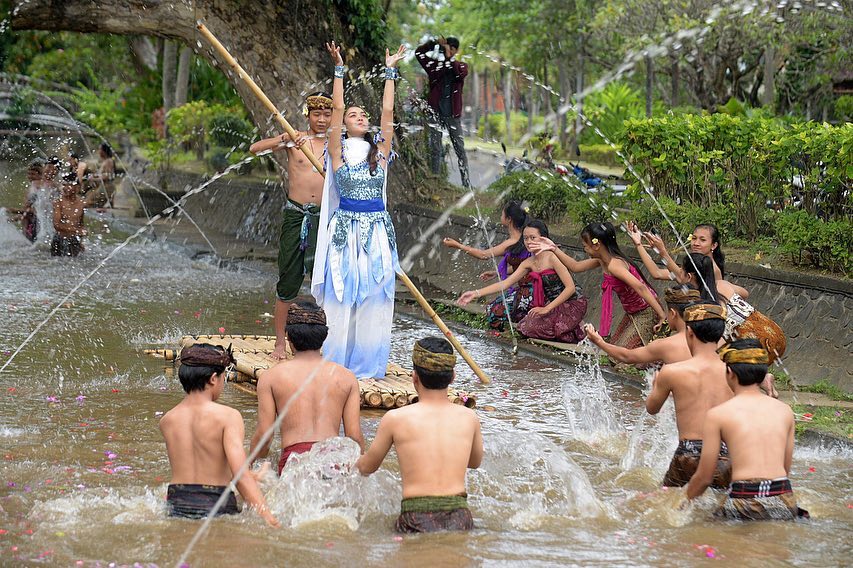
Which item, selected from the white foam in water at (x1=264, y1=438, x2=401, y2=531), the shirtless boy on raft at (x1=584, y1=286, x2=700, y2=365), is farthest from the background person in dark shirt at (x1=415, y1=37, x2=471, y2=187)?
the white foam in water at (x1=264, y1=438, x2=401, y2=531)

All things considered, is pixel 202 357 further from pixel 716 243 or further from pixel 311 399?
pixel 716 243

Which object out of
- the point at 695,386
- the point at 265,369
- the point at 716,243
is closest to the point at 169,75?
the point at 265,369

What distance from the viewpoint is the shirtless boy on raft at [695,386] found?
593 centimetres

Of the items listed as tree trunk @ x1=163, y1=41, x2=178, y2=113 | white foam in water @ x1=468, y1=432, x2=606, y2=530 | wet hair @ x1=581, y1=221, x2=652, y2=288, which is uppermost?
tree trunk @ x1=163, y1=41, x2=178, y2=113

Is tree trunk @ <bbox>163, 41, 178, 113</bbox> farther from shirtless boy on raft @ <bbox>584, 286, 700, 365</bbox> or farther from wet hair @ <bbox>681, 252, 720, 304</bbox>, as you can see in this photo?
shirtless boy on raft @ <bbox>584, 286, 700, 365</bbox>

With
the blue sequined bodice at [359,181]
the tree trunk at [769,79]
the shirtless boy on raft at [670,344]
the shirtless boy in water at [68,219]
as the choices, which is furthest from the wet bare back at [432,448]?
the tree trunk at [769,79]

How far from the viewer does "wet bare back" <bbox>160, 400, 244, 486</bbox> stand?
5.28 metres

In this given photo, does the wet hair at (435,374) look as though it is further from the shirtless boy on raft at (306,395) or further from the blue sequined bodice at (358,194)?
the blue sequined bodice at (358,194)

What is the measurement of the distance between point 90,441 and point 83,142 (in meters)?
28.1

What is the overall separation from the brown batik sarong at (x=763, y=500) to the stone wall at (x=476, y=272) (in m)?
3.28

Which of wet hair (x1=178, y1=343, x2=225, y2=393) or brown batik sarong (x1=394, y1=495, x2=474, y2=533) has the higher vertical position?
wet hair (x1=178, y1=343, x2=225, y2=393)

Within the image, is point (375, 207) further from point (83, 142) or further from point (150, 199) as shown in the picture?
point (83, 142)

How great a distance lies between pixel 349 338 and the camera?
26.7ft

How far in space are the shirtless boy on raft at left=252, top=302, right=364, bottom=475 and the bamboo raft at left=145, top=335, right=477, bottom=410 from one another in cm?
172
